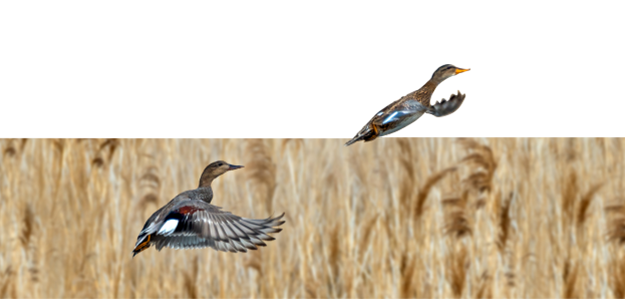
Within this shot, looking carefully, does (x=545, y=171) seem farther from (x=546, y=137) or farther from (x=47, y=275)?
(x=47, y=275)

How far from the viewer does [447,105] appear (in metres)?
2.93

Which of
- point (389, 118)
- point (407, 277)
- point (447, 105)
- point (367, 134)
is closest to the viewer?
point (447, 105)

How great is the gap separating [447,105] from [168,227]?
1.52 metres

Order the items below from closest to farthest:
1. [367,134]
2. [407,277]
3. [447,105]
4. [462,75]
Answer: [447,105] → [367,134] → [462,75] → [407,277]

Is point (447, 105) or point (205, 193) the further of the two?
point (205, 193)

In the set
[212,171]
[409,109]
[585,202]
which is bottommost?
[585,202]

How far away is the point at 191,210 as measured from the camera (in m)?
3.08

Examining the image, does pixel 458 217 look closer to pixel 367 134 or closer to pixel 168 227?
pixel 367 134

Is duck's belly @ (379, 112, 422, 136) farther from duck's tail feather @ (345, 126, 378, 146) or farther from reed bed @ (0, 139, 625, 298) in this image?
reed bed @ (0, 139, 625, 298)

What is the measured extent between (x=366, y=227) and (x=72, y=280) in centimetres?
189

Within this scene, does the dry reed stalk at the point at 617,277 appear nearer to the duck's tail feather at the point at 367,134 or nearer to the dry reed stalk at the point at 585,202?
the dry reed stalk at the point at 585,202

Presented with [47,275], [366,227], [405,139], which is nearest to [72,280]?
[47,275]

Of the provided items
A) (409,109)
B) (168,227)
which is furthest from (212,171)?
(409,109)

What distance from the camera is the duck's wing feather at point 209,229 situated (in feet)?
9.55
